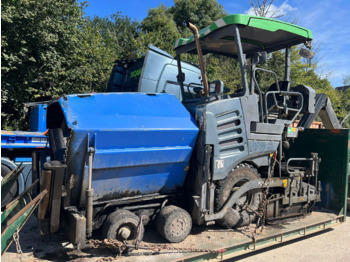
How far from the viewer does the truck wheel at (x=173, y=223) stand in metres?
3.22

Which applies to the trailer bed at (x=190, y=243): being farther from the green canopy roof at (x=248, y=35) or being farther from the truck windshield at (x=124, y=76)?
the truck windshield at (x=124, y=76)

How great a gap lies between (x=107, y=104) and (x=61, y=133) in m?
0.76

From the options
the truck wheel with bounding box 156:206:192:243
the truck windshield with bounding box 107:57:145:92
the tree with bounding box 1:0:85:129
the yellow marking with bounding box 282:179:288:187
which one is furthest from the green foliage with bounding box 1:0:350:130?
the truck wheel with bounding box 156:206:192:243

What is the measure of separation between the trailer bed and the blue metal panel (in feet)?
1.98

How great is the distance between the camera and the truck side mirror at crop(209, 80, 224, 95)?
3577 millimetres

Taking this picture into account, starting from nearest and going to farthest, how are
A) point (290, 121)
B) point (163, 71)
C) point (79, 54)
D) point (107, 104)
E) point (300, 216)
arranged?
point (107, 104) → point (290, 121) → point (300, 216) → point (163, 71) → point (79, 54)

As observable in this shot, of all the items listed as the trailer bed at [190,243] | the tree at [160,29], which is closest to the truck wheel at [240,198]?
the trailer bed at [190,243]

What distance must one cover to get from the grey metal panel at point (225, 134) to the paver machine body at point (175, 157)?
0.01m

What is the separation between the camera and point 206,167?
130 inches

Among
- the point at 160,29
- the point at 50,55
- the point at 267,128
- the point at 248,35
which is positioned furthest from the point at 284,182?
the point at 160,29

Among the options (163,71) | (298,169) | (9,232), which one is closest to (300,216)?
(298,169)

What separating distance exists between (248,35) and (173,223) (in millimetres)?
2957

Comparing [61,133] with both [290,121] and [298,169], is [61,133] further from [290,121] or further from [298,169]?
[298,169]

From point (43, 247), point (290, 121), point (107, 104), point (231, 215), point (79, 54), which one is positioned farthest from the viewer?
point (79, 54)
